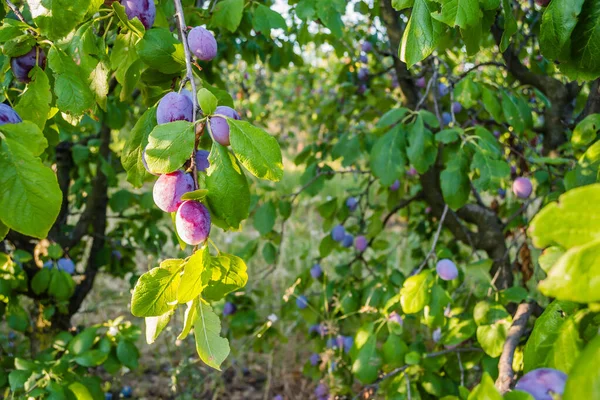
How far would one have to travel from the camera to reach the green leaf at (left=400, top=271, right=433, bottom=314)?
1.38 m

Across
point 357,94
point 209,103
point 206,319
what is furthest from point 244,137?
point 357,94

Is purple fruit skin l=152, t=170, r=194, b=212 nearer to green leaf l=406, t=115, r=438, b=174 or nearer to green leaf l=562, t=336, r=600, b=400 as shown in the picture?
green leaf l=562, t=336, r=600, b=400

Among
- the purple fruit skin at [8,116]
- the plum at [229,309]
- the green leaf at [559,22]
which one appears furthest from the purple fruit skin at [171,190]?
the plum at [229,309]

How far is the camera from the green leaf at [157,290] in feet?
2.08

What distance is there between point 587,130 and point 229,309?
165 centimetres

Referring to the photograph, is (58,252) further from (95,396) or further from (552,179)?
(552,179)

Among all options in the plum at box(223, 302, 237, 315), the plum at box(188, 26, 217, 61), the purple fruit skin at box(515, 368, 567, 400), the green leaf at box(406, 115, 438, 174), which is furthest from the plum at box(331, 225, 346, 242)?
the purple fruit skin at box(515, 368, 567, 400)

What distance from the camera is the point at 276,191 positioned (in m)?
2.05

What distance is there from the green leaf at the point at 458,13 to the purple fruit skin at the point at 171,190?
1.36ft

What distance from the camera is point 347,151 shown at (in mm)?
1992

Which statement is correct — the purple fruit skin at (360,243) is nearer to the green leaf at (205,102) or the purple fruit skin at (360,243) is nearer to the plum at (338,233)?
the plum at (338,233)

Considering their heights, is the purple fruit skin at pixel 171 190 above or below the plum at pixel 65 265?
above

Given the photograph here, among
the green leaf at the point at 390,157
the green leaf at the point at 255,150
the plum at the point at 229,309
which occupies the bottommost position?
the plum at the point at 229,309

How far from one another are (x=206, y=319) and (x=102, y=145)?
6.62 ft
